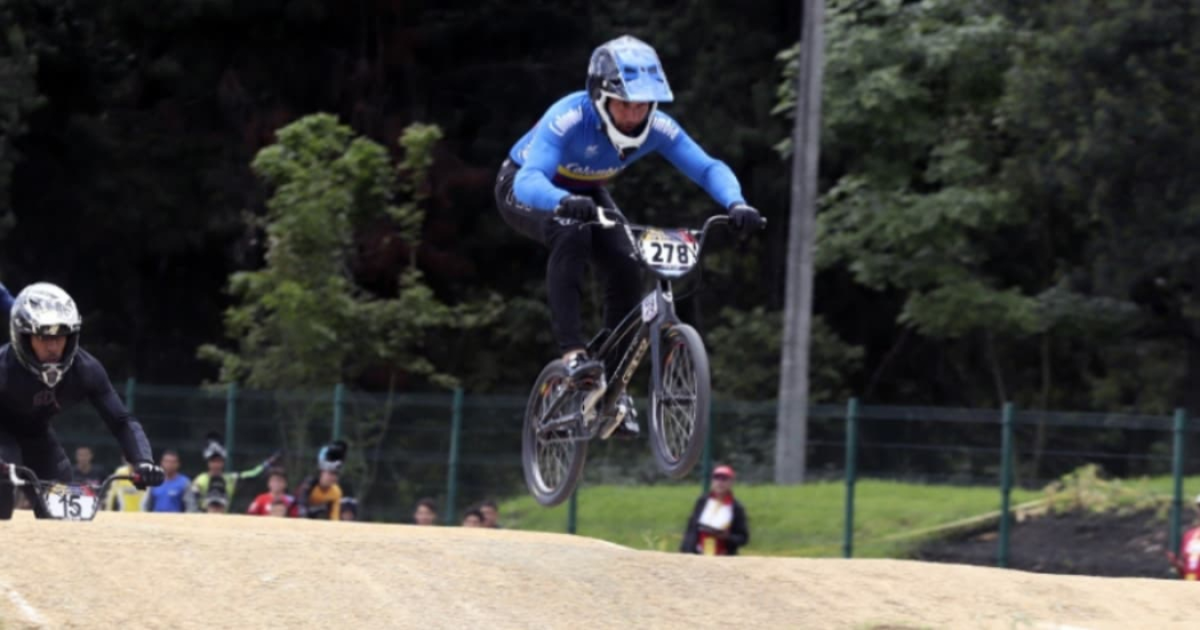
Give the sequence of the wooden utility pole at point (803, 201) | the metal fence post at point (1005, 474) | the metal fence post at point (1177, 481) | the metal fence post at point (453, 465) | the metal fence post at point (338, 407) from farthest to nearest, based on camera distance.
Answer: the wooden utility pole at point (803, 201)
the metal fence post at point (338, 407)
the metal fence post at point (453, 465)
the metal fence post at point (1005, 474)
the metal fence post at point (1177, 481)

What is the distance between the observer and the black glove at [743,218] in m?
10.9

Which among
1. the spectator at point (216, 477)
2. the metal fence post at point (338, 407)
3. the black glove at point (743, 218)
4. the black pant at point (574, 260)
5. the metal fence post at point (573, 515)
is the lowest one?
the metal fence post at point (573, 515)

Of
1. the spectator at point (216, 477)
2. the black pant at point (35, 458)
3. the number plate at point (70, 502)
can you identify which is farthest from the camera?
the spectator at point (216, 477)

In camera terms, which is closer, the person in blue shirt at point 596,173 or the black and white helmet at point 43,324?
the person in blue shirt at point 596,173

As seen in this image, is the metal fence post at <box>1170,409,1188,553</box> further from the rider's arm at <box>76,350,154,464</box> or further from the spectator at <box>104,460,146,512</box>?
the rider's arm at <box>76,350,154,464</box>

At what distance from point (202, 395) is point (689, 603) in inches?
537

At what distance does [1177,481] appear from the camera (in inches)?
700

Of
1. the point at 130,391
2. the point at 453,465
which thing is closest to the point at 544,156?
the point at 453,465

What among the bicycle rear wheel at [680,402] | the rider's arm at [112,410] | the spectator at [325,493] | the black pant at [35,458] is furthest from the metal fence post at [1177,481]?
the black pant at [35,458]

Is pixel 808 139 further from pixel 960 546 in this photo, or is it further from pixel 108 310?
pixel 108 310

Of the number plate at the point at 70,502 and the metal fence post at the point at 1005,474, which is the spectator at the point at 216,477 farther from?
the number plate at the point at 70,502

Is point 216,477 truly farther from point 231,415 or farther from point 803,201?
point 803,201

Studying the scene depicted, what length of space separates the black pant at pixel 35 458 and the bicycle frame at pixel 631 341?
9.23 feet

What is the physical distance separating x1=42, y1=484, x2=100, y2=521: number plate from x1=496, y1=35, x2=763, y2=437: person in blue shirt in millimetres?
2692
